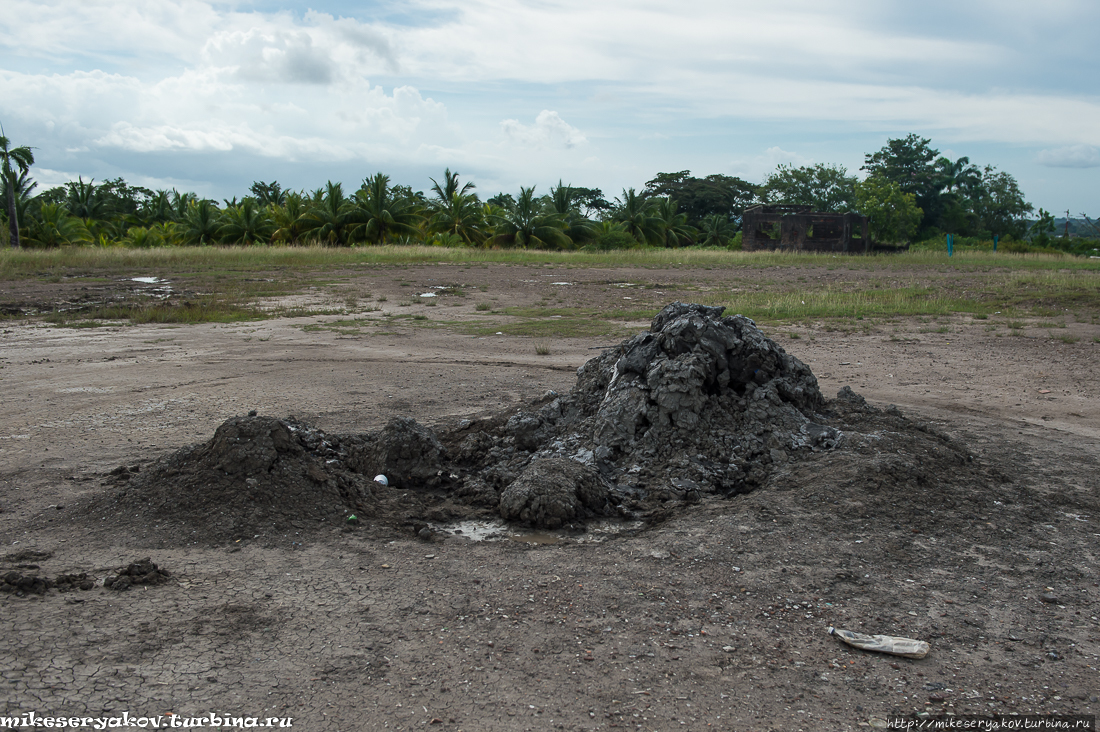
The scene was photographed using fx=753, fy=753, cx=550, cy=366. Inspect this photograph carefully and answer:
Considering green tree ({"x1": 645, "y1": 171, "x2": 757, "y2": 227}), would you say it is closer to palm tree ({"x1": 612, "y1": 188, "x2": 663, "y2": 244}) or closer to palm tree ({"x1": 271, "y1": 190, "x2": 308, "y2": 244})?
palm tree ({"x1": 612, "y1": 188, "x2": 663, "y2": 244})

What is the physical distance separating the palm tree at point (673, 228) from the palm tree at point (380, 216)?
52.3 ft

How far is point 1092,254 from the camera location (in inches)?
1443

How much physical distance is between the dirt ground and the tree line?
31226 mm

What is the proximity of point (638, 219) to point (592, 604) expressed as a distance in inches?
1653

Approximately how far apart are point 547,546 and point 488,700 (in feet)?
4.38

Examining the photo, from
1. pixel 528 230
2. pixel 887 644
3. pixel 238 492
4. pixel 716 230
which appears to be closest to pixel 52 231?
pixel 528 230

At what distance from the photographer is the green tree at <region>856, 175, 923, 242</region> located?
40.0m

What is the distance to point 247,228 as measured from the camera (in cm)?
3575

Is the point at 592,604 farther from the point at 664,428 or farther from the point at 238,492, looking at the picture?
the point at 238,492

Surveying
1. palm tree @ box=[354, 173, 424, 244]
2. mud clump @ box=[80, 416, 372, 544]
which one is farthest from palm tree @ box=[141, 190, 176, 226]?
mud clump @ box=[80, 416, 372, 544]

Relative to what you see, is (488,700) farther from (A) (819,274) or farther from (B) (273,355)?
(A) (819,274)

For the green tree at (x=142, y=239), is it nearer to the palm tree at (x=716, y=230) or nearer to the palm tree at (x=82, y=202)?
the palm tree at (x=82, y=202)

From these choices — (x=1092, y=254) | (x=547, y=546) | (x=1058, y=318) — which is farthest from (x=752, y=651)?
(x=1092, y=254)

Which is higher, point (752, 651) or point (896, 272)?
point (896, 272)
